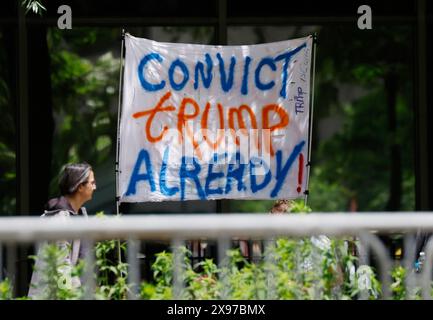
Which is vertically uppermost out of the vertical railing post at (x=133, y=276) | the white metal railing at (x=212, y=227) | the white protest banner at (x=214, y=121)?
the white protest banner at (x=214, y=121)

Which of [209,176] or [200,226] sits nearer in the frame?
[200,226]

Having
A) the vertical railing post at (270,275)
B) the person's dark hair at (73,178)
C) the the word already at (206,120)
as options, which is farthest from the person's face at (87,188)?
the vertical railing post at (270,275)

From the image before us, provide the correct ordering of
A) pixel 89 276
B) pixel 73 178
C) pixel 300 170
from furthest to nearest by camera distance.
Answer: pixel 300 170, pixel 73 178, pixel 89 276

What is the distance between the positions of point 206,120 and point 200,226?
4.40 m

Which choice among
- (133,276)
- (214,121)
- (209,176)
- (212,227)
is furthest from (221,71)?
(212,227)

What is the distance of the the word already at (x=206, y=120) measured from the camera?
8734mm

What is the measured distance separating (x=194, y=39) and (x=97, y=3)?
89cm

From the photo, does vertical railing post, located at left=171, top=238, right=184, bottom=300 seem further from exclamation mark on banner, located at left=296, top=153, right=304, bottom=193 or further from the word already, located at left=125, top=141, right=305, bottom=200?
exclamation mark on banner, located at left=296, top=153, right=304, bottom=193

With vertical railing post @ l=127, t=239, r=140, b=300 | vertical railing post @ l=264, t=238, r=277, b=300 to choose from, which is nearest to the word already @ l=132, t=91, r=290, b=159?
vertical railing post @ l=127, t=239, r=140, b=300

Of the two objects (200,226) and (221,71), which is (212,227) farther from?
(221,71)

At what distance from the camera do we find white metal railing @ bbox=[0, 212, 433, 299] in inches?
175

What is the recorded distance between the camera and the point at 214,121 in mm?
8859

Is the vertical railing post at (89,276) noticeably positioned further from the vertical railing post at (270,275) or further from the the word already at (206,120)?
the the word already at (206,120)
